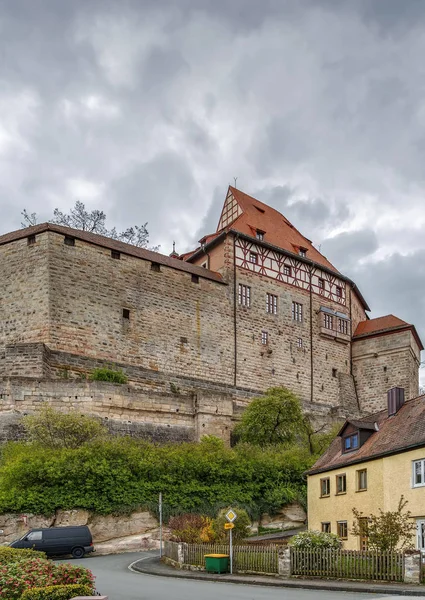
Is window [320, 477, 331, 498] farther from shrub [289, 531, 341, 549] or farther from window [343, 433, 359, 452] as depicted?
shrub [289, 531, 341, 549]

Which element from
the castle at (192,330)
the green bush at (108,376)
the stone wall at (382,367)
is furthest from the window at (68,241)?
the stone wall at (382,367)

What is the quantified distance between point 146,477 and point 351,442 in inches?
344

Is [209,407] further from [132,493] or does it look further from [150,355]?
[132,493]

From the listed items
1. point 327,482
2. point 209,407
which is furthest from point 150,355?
point 327,482

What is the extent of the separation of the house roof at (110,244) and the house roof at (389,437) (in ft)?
60.4

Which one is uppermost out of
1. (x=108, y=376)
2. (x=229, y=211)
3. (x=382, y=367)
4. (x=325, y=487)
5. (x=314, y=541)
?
(x=229, y=211)

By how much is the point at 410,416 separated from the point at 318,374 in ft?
88.2

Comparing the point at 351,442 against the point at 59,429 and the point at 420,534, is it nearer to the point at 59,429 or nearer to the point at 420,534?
the point at 420,534

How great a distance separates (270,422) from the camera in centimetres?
3697

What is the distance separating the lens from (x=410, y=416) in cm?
2361

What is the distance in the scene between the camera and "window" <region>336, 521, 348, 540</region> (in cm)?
2431

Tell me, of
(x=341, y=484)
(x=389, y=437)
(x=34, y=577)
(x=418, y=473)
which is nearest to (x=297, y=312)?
(x=341, y=484)

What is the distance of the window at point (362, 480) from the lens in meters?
23.5

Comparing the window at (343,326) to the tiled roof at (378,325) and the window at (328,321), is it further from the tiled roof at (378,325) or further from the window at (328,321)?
the tiled roof at (378,325)
